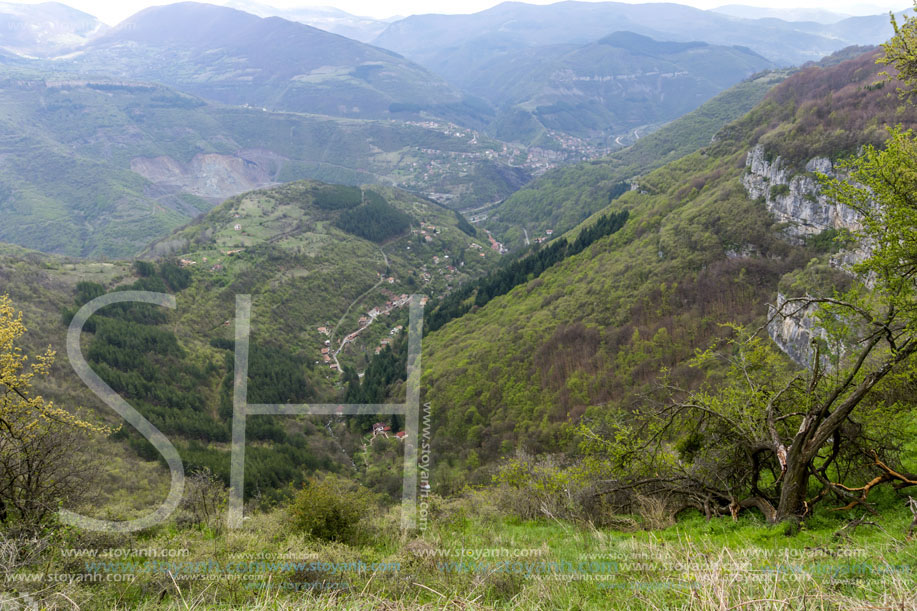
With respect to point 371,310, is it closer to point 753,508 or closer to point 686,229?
point 686,229

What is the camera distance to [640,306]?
152ft

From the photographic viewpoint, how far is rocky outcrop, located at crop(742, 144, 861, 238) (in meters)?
43.3

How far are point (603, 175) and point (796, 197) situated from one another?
112782 mm

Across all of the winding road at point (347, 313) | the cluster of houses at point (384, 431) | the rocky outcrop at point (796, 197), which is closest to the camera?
the rocky outcrop at point (796, 197)

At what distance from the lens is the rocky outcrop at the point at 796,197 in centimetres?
4334

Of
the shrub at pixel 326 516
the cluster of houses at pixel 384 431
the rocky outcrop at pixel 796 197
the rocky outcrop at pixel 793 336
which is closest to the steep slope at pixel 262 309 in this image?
the cluster of houses at pixel 384 431

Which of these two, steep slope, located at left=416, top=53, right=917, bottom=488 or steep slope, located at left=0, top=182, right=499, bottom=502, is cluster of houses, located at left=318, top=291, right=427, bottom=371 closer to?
steep slope, located at left=0, top=182, right=499, bottom=502

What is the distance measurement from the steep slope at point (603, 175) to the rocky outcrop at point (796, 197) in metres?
77.3

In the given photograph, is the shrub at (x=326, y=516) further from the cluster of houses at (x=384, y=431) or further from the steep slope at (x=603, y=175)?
the steep slope at (x=603, y=175)

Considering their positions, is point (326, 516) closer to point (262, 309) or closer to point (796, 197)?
point (796, 197)

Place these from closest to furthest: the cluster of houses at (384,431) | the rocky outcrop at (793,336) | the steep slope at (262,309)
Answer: the rocky outcrop at (793,336) < the steep slope at (262,309) < the cluster of houses at (384,431)

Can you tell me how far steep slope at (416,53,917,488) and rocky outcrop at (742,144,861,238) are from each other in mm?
345

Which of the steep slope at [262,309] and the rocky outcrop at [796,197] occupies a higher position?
the rocky outcrop at [796,197]

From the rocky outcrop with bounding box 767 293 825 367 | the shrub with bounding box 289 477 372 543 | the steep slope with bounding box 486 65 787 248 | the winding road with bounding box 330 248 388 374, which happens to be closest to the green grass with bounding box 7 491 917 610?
the shrub with bounding box 289 477 372 543
